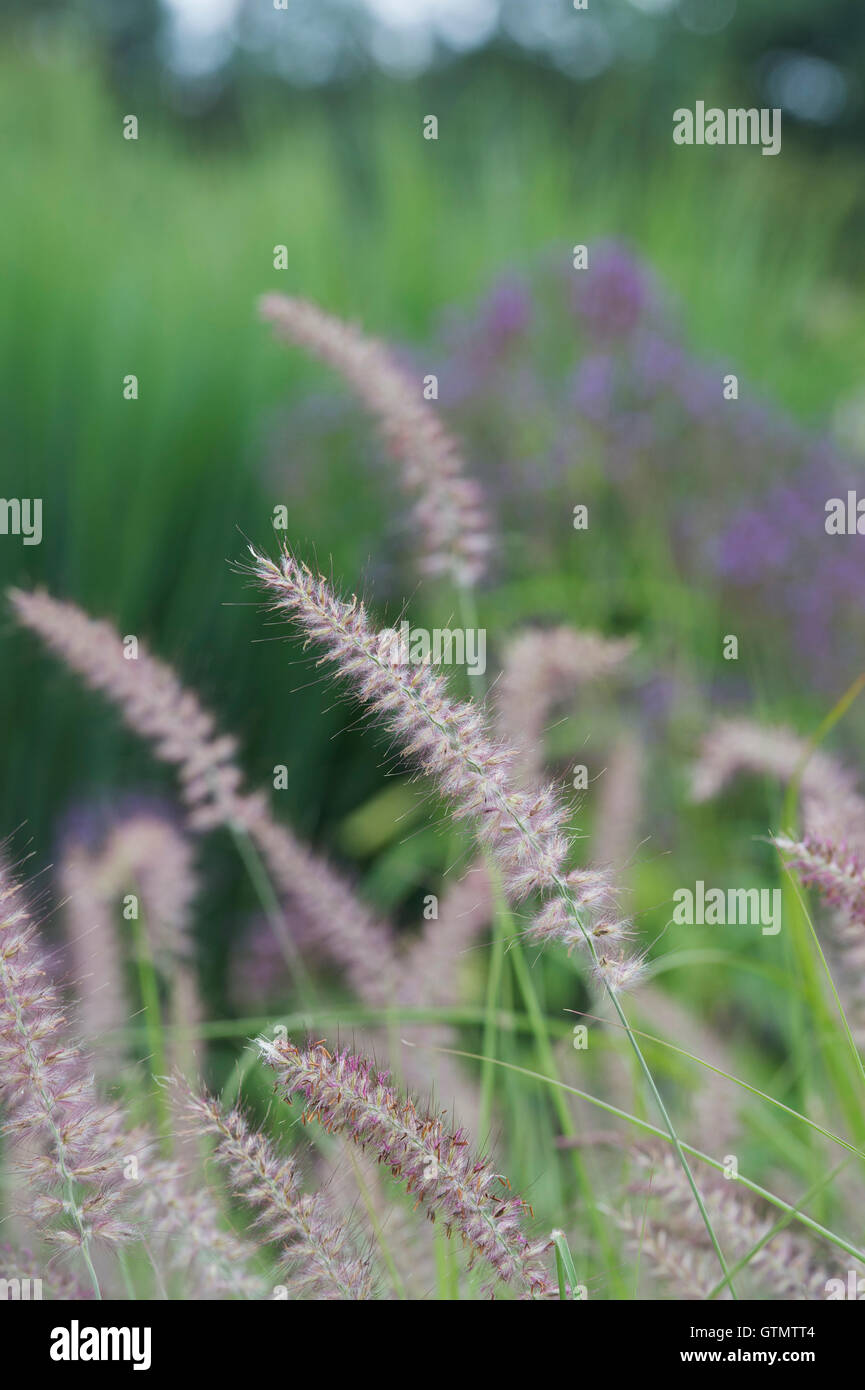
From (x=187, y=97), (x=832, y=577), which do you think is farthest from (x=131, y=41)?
(x=832, y=577)

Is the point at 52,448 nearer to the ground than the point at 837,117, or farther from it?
nearer to the ground

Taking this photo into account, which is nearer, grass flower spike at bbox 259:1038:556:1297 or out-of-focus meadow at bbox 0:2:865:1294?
grass flower spike at bbox 259:1038:556:1297

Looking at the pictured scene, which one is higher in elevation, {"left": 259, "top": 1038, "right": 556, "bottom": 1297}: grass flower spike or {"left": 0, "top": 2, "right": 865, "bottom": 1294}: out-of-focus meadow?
{"left": 0, "top": 2, "right": 865, "bottom": 1294}: out-of-focus meadow

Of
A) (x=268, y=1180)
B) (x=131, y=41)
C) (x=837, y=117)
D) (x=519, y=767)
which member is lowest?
(x=268, y=1180)

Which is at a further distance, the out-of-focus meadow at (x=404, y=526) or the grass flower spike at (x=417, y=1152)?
the out-of-focus meadow at (x=404, y=526)

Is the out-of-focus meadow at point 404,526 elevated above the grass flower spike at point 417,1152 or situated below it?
above

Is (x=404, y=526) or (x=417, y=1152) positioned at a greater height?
(x=404, y=526)

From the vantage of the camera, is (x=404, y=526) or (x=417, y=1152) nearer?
(x=417, y=1152)

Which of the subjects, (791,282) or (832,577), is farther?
(791,282)

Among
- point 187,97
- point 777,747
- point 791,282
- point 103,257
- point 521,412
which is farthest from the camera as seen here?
point 187,97

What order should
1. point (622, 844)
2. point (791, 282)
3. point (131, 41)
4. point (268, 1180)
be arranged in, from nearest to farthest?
point (268, 1180)
point (622, 844)
point (791, 282)
point (131, 41)
